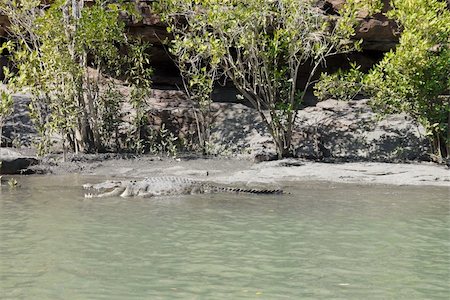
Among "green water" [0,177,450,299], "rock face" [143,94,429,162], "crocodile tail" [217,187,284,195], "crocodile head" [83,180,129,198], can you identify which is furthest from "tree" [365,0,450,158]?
"crocodile head" [83,180,129,198]

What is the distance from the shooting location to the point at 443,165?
15.6m

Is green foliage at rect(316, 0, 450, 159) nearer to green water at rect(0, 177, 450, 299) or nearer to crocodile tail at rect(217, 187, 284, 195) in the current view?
green water at rect(0, 177, 450, 299)

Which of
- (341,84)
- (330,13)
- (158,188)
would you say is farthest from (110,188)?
(330,13)

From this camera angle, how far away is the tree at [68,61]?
53.0 ft

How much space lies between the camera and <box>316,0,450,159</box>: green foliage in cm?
1498

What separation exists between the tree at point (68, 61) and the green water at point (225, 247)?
17.1 feet

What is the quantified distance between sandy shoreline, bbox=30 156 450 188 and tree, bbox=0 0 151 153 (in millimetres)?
1347

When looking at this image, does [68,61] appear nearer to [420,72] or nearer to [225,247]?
[420,72]

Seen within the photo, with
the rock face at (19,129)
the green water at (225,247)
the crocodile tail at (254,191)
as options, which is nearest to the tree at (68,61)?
the rock face at (19,129)

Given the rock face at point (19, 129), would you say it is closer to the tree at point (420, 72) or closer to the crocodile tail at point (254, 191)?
the crocodile tail at point (254, 191)

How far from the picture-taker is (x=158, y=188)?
1181 centimetres

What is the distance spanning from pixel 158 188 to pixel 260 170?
12.6ft

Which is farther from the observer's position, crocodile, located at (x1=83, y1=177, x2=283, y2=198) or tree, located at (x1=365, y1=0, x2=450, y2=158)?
tree, located at (x1=365, y1=0, x2=450, y2=158)

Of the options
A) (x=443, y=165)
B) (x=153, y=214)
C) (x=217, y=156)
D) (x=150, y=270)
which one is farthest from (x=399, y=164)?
(x=150, y=270)
